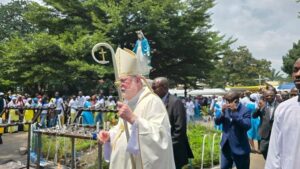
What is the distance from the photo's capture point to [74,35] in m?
27.9

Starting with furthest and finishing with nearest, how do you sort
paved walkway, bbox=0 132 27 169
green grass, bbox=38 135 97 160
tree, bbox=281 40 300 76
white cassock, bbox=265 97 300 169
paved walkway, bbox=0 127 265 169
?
tree, bbox=281 40 300 76, green grass, bbox=38 135 97 160, paved walkway, bbox=0 132 27 169, paved walkway, bbox=0 127 265 169, white cassock, bbox=265 97 300 169

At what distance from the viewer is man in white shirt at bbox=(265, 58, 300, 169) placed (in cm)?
293

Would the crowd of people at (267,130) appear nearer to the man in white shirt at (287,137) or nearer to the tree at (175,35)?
the man in white shirt at (287,137)

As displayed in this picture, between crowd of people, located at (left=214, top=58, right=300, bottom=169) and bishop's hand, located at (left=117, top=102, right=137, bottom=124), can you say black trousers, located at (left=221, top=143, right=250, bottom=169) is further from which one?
bishop's hand, located at (left=117, top=102, right=137, bottom=124)

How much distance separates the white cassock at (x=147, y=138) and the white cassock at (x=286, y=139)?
888 mm

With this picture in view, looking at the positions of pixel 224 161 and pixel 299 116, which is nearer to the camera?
pixel 299 116

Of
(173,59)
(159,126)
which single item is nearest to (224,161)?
(159,126)

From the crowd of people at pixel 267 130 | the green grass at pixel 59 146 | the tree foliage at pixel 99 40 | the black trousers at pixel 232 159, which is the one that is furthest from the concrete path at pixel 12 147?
the tree foliage at pixel 99 40

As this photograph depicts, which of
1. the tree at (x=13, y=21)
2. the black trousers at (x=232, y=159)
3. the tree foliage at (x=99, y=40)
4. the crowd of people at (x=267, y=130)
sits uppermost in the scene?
the tree at (x=13, y=21)

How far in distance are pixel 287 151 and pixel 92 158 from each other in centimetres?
687

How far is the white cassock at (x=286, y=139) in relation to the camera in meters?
2.93

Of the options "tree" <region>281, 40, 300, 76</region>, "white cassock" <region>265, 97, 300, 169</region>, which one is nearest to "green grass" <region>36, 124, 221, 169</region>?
"white cassock" <region>265, 97, 300, 169</region>

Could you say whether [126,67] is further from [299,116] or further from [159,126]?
[299,116]

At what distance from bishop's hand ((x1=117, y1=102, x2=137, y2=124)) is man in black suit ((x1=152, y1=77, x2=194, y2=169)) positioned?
6.69ft
